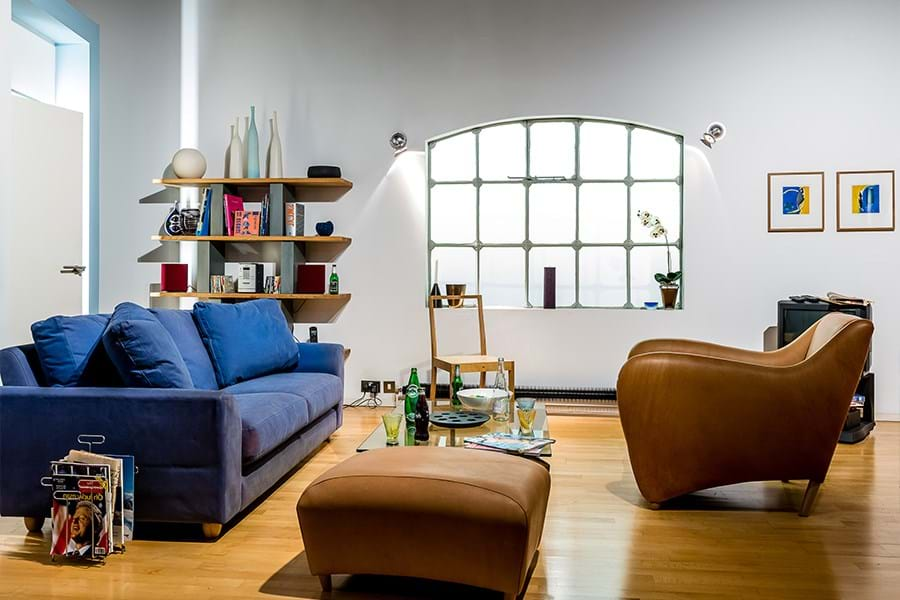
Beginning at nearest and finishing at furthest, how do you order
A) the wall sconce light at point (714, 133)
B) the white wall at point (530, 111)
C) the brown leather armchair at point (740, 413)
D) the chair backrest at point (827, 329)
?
the brown leather armchair at point (740, 413) → the chair backrest at point (827, 329) → the white wall at point (530, 111) → the wall sconce light at point (714, 133)

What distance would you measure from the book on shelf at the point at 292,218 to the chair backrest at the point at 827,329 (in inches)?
146

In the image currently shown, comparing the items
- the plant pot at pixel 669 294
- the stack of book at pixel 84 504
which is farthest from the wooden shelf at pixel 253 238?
the stack of book at pixel 84 504

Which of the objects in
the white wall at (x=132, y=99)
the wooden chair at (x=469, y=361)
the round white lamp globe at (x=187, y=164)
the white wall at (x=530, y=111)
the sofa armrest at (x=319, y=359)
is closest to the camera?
the sofa armrest at (x=319, y=359)

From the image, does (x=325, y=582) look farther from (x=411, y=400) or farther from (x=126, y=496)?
(x=411, y=400)

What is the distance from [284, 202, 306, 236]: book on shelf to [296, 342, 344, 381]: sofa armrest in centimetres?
146

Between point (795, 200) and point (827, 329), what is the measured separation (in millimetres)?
2420

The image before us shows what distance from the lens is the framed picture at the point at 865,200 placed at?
5883 millimetres

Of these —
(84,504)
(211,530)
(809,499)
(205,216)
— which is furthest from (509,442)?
(205,216)

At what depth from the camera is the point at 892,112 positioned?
19.3ft

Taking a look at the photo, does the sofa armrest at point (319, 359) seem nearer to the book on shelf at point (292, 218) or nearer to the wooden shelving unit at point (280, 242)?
the wooden shelving unit at point (280, 242)

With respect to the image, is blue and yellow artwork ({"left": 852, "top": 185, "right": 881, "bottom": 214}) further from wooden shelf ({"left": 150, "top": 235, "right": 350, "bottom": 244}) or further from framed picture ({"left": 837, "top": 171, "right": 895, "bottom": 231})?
wooden shelf ({"left": 150, "top": 235, "right": 350, "bottom": 244})

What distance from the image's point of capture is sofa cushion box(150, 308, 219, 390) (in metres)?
3.93

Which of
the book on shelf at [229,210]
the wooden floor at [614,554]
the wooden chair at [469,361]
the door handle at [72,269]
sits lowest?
the wooden floor at [614,554]

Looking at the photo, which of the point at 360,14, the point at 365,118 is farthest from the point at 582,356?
the point at 360,14
